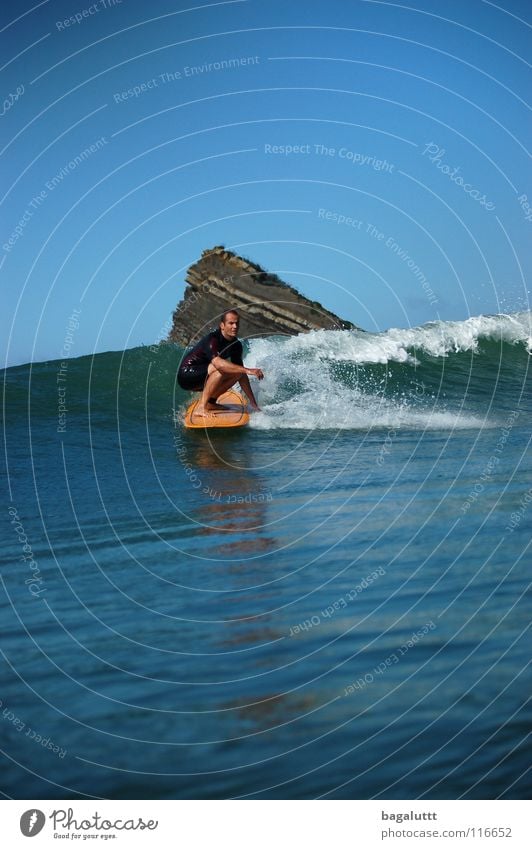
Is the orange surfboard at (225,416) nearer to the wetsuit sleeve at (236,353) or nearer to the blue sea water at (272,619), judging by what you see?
the wetsuit sleeve at (236,353)

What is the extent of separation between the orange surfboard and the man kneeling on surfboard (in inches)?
5.0

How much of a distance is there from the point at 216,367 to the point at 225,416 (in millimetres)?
1051

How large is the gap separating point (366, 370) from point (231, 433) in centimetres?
613

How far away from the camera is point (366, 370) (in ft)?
65.0

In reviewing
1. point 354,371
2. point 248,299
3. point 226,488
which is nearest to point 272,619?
point 226,488

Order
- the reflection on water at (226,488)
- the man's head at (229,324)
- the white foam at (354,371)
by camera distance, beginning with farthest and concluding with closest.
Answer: the white foam at (354,371) < the man's head at (229,324) < the reflection on water at (226,488)

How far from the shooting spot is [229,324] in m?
14.1

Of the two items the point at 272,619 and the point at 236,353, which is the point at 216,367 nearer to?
the point at 236,353

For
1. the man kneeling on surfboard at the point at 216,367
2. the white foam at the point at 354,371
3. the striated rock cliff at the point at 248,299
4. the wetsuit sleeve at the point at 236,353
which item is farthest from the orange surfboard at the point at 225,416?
the striated rock cliff at the point at 248,299

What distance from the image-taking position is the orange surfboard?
14872 millimetres

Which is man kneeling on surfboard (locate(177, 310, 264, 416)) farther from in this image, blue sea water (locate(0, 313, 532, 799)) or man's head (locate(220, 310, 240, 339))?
blue sea water (locate(0, 313, 532, 799))

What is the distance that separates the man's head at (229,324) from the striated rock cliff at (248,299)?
685cm

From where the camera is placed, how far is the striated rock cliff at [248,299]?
20969 millimetres

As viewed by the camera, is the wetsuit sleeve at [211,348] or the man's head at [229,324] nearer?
the man's head at [229,324]
